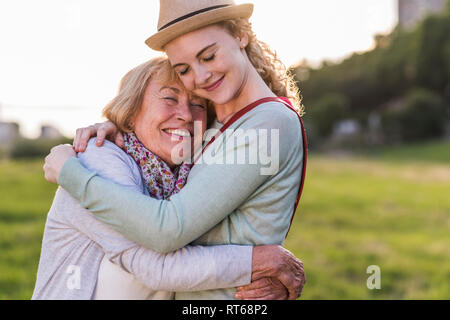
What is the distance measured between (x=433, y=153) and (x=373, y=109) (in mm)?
15538

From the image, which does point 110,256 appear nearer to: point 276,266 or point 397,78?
point 276,266

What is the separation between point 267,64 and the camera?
8.94 feet

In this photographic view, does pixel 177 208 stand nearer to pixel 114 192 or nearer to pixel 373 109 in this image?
pixel 114 192

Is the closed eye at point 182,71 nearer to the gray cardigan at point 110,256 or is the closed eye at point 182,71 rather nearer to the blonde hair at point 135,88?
the blonde hair at point 135,88

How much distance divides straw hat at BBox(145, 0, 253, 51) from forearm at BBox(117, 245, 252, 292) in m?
0.97

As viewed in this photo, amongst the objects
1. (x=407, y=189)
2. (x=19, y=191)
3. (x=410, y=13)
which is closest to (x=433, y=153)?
(x=407, y=189)

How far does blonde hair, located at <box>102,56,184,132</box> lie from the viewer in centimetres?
254

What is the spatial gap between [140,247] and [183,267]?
7.9 inches

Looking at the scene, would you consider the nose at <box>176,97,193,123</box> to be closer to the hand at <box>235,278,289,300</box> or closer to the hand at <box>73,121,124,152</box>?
the hand at <box>73,121,124,152</box>

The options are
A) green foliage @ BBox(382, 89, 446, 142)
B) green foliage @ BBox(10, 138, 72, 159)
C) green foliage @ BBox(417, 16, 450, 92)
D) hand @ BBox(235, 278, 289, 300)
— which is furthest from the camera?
green foliage @ BBox(417, 16, 450, 92)

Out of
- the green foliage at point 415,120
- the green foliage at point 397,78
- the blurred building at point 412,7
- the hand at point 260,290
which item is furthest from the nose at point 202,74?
the blurred building at point 412,7

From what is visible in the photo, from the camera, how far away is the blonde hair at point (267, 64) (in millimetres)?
2579

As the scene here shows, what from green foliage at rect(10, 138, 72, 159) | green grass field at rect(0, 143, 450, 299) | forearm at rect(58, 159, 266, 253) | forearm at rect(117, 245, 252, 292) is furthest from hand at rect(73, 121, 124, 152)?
green foliage at rect(10, 138, 72, 159)

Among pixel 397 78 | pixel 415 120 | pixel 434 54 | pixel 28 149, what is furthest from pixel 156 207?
pixel 397 78
